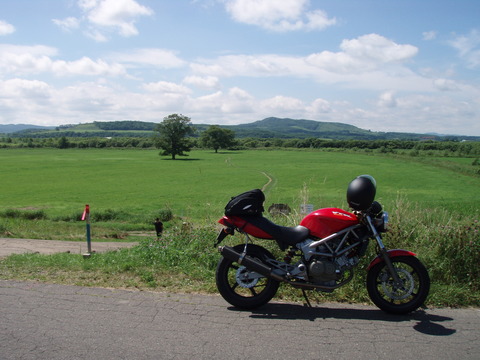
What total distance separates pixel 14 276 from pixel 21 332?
203cm

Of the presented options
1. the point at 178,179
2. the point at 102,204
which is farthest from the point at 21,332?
the point at 178,179

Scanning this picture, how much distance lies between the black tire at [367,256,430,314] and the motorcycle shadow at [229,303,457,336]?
0.34ft

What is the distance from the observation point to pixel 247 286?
480cm

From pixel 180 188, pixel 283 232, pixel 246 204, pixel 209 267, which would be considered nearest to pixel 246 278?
pixel 283 232

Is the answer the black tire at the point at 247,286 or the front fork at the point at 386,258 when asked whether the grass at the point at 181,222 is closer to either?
the black tire at the point at 247,286

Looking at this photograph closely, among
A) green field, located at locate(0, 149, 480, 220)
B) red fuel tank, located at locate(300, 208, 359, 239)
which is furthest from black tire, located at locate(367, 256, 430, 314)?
green field, located at locate(0, 149, 480, 220)

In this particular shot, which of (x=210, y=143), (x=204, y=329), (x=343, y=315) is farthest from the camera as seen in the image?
(x=210, y=143)

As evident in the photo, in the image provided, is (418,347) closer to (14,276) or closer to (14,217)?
(14,276)

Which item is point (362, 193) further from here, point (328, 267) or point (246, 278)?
point (246, 278)

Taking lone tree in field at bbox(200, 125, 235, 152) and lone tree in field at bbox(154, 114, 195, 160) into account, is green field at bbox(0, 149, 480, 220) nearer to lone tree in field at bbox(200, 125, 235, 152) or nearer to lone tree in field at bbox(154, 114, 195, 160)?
lone tree in field at bbox(154, 114, 195, 160)

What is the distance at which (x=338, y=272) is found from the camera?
4.69 m

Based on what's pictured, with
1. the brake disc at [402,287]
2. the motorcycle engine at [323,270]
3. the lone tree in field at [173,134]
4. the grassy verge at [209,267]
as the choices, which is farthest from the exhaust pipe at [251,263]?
the lone tree in field at [173,134]

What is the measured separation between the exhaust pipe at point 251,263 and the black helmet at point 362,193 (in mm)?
1261

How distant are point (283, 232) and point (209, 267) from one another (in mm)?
1595
